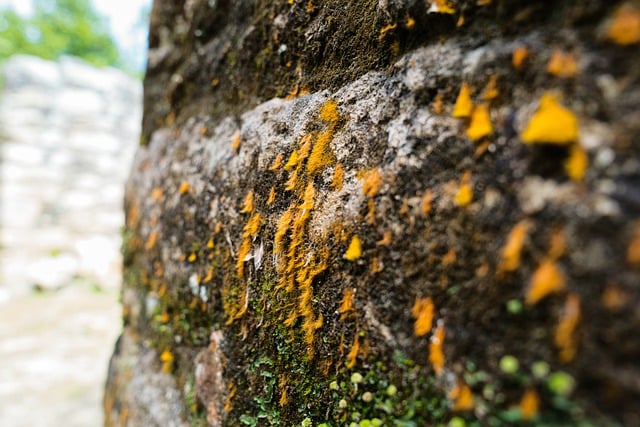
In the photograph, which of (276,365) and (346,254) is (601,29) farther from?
(276,365)

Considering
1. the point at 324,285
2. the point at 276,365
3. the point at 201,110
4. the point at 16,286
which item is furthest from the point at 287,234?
the point at 16,286

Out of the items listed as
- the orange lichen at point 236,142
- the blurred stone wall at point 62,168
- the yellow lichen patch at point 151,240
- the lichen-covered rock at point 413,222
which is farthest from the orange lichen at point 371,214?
the blurred stone wall at point 62,168

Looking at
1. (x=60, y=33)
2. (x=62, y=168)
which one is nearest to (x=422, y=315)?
(x=62, y=168)

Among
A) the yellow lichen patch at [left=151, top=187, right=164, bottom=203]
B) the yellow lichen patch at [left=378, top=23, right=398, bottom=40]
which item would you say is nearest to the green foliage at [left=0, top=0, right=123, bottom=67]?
the yellow lichen patch at [left=151, top=187, right=164, bottom=203]

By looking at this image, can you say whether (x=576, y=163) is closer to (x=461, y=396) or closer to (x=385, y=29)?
(x=461, y=396)

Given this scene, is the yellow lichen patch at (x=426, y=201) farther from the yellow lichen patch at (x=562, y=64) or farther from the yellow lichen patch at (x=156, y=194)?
the yellow lichen patch at (x=156, y=194)
